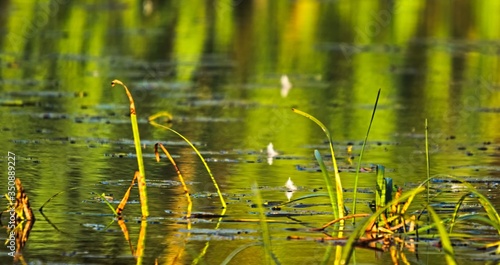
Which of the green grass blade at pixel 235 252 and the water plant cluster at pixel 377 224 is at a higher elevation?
the water plant cluster at pixel 377 224

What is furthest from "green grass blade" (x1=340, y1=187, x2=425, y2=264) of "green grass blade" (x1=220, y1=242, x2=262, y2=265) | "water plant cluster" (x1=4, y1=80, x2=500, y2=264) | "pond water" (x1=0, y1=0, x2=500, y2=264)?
"green grass blade" (x1=220, y1=242, x2=262, y2=265)

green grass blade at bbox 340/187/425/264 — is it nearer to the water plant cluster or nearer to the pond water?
the water plant cluster

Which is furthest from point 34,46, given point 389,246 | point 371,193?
point 389,246

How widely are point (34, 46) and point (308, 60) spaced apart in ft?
15.6

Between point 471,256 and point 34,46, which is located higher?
point 34,46

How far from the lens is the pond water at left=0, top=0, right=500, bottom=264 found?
8.74 m

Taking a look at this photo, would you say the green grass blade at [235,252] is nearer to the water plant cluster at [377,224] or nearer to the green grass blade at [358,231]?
the water plant cluster at [377,224]

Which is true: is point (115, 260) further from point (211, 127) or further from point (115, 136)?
point (211, 127)

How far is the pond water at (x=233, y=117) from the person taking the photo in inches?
344

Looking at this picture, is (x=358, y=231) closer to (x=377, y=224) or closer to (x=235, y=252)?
(x=235, y=252)

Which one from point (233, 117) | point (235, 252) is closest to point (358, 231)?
point (235, 252)

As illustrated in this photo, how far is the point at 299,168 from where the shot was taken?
11.8 meters

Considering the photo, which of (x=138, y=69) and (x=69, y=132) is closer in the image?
(x=69, y=132)

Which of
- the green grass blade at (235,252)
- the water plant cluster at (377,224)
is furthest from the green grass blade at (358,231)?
the green grass blade at (235,252)
